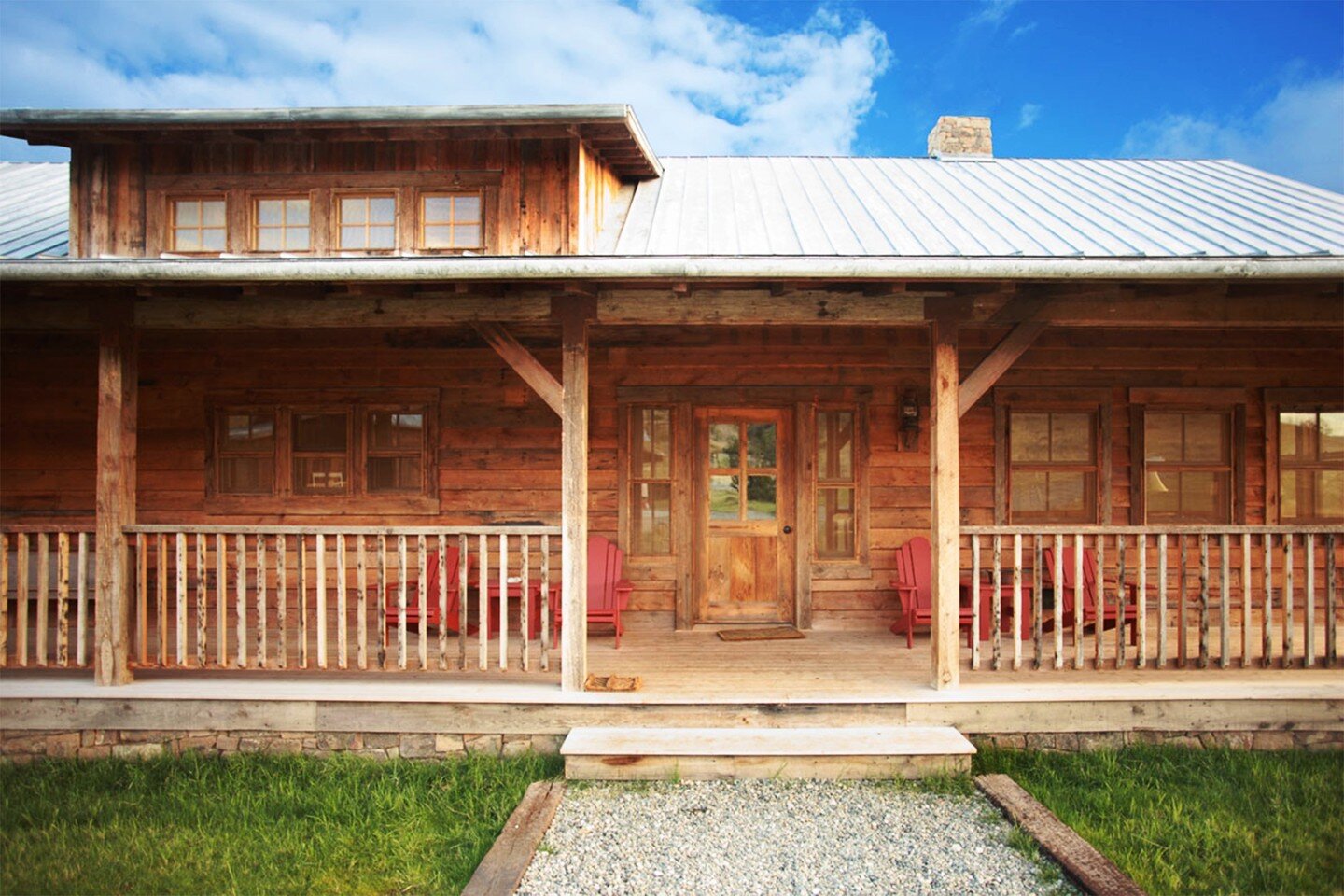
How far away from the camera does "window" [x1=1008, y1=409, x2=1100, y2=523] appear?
7.27 metres

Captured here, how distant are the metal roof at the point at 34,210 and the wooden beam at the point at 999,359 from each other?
6869mm

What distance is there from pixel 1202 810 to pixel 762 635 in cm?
332

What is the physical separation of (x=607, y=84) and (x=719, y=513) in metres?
11.7

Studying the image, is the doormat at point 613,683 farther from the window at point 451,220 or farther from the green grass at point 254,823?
the window at point 451,220

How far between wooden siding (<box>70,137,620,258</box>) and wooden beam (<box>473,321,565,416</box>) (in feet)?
5.55

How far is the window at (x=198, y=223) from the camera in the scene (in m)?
6.81

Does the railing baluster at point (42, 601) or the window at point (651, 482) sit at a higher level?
the window at point (651, 482)

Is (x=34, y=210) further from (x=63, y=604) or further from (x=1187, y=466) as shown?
(x=1187, y=466)

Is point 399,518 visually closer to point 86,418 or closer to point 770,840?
point 86,418

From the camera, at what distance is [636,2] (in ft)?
27.4

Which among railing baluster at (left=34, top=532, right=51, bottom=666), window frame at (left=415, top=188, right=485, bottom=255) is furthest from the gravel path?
window frame at (left=415, top=188, right=485, bottom=255)

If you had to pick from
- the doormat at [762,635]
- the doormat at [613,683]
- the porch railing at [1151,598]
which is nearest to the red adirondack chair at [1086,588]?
the porch railing at [1151,598]

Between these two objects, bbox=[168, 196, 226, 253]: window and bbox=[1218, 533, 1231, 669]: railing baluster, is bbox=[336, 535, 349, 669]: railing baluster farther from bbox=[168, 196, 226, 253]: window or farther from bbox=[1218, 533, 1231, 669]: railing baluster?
bbox=[1218, 533, 1231, 669]: railing baluster

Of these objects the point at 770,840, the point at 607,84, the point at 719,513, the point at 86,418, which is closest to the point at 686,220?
the point at 719,513
